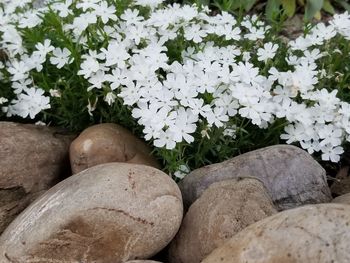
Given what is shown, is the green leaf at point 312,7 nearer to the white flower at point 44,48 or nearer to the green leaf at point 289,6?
the green leaf at point 289,6

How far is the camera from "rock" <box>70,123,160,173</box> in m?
3.42

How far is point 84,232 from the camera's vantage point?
9.57 feet

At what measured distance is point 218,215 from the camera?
2975mm

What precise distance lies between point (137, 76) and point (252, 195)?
0.89m

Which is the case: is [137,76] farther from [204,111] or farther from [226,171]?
[226,171]

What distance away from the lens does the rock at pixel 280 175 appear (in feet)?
10.9

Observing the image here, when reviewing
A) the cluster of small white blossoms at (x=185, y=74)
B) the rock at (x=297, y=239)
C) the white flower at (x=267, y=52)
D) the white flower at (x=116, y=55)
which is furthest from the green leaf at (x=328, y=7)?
the rock at (x=297, y=239)

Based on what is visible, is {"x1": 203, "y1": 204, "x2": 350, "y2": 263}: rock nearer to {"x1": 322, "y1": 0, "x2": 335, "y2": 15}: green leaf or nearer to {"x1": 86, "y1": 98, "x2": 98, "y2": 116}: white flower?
{"x1": 86, "y1": 98, "x2": 98, "y2": 116}: white flower

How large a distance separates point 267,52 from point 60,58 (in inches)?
45.1

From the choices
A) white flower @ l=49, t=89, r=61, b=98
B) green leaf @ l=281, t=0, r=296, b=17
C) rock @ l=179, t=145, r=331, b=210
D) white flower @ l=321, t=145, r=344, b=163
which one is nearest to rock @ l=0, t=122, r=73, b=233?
white flower @ l=49, t=89, r=61, b=98

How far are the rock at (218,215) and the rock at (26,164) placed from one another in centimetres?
84

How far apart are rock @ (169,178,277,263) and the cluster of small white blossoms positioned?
343 millimetres

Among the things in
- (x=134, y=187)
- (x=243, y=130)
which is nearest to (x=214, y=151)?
(x=243, y=130)

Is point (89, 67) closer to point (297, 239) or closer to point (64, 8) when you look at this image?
point (64, 8)
